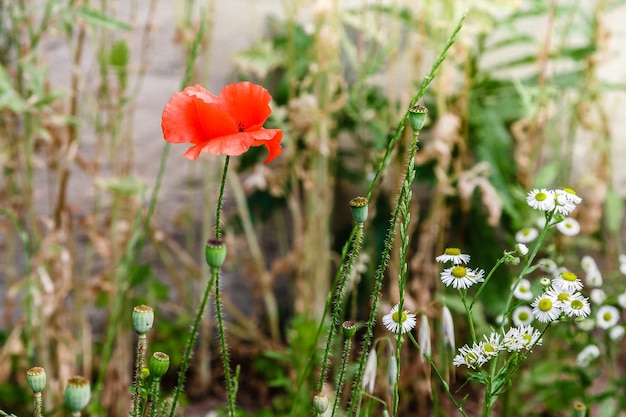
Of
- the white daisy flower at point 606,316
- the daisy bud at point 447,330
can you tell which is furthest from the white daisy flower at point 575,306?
the white daisy flower at point 606,316

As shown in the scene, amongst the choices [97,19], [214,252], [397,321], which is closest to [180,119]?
[214,252]

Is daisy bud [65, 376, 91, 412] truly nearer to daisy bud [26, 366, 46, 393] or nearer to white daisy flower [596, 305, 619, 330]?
daisy bud [26, 366, 46, 393]

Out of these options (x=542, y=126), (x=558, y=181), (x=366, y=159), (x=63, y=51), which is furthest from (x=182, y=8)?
(x=558, y=181)

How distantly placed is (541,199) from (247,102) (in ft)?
0.96

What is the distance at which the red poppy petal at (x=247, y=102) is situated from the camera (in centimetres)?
65

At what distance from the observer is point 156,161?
206cm

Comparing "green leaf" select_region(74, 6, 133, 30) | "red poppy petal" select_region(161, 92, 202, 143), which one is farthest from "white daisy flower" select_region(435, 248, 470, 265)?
"green leaf" select_region(74, 6, 133, 30)

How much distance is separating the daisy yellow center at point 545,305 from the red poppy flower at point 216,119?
272mm

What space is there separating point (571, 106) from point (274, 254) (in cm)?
91

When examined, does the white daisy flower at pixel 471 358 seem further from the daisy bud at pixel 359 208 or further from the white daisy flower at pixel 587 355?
the white daisy flower at pixel 587 355

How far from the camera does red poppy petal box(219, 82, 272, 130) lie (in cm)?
65

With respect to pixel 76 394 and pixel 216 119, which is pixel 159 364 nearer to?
pixel 76 394

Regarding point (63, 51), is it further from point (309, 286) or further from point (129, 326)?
point (309, 286)

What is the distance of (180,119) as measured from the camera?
2.10 ft
